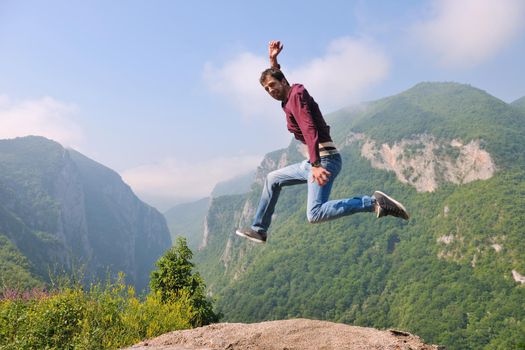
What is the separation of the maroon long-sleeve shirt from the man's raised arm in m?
0.66

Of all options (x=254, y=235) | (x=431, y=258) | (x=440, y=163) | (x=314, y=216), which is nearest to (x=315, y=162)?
(x=314, y=216)

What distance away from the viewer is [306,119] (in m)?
4.89

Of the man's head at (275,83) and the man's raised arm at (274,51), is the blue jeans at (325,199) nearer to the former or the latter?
the man's head at (275,83)

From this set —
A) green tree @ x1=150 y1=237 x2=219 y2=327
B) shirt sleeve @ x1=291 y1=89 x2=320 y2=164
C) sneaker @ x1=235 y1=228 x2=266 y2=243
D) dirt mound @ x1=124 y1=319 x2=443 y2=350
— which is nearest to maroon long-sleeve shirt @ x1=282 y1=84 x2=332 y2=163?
shirt sleeve @ x1=291 y1=89 x2=320 y2=164

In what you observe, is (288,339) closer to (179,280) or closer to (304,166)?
(304,166)

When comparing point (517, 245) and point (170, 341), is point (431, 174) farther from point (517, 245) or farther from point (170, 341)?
point (170, 341)

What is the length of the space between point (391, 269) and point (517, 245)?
4472cm

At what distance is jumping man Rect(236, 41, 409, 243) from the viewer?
485 centimetres

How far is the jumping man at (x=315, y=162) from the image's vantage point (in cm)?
485

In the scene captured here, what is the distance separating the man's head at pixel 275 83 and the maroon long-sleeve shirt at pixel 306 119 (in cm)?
10

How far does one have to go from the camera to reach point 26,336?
6.88 metres

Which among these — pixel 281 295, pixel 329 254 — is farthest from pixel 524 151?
pixel 281 295

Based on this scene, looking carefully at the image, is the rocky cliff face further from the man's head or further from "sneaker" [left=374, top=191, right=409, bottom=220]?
the man's head

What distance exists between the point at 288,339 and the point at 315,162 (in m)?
2.75
